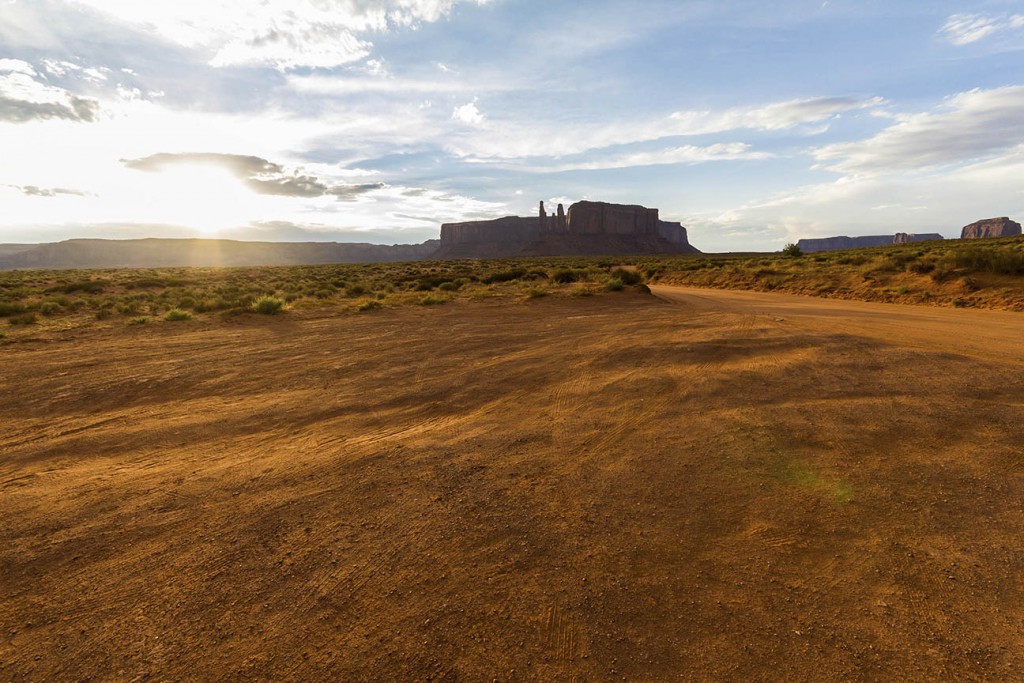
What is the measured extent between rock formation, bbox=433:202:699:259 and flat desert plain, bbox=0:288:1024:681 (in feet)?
432

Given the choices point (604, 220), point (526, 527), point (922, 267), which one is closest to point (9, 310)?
point (526, 527)

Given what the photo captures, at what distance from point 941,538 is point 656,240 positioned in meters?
170

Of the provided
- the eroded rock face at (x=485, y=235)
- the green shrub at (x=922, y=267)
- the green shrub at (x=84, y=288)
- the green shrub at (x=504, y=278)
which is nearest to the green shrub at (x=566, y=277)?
the green shrub at (x=504, y=278)

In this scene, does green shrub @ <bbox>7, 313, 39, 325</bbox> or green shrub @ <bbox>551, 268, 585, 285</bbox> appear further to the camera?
green shrub @ <bbox>551, 268, 585, 285</bbox>

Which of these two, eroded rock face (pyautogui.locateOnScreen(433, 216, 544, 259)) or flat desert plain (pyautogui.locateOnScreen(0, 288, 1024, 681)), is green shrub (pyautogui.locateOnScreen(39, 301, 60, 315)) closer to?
flat desert plain (pyautogui.locateOnScreen(0, 288, 1024, 681))

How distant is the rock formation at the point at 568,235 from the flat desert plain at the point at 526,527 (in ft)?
432

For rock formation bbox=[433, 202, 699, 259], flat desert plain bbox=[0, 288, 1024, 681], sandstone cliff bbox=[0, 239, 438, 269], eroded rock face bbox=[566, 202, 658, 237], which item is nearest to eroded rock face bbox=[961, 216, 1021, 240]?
rock formation bbox=[433, 202, 699, 259]

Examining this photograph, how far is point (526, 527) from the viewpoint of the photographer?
10.5 feet

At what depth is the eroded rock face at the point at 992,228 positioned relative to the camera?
510 ft

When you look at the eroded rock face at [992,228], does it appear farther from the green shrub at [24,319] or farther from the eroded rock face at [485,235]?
the green shrub at [24,319]

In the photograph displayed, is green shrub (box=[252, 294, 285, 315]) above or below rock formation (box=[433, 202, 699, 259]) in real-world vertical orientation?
below

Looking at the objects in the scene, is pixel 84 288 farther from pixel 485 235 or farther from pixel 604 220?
pixel 485 235

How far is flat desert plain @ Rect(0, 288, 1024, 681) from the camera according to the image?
2266 mm

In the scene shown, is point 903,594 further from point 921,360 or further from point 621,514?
point 921,360
